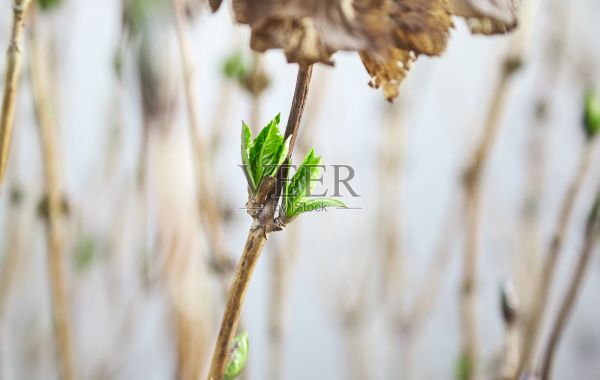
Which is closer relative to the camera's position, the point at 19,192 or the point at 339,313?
the point at 19,192

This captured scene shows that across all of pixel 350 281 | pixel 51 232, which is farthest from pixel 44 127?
pixel 350 281

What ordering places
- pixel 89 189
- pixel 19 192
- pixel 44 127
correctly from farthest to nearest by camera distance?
pixel 89 189 < pixel 19 192 < pixel 44 127

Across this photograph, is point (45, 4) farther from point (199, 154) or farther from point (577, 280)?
point (577, 280)

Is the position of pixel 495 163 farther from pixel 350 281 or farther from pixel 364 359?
→ pixel 364 359

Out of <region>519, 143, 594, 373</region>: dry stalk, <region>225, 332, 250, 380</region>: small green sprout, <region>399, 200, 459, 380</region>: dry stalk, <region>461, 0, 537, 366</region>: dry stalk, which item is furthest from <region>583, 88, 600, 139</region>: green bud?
<region>399, 200, 459, 380</region>: dry stalk

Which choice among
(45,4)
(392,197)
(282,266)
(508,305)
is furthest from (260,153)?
(392,197)

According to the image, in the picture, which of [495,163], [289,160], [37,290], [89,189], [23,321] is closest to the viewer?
[289,160]

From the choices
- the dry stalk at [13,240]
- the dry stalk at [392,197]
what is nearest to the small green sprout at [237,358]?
the dry stalk at [13,240]
